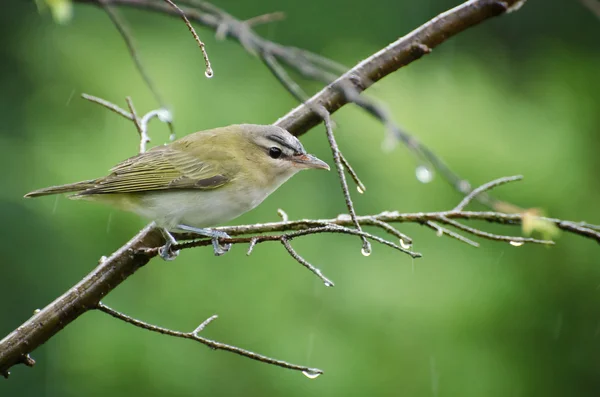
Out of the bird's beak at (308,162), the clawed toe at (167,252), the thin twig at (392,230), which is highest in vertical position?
the bird's beak at (308,162)

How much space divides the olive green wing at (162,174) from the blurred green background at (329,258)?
1195 millimetres

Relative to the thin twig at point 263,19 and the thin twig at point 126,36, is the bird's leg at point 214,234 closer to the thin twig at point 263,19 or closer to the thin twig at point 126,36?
the thin twig at point 126,36

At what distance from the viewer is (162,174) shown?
2594 mm

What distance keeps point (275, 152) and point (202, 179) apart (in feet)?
0.81

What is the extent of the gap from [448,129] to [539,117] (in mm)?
698

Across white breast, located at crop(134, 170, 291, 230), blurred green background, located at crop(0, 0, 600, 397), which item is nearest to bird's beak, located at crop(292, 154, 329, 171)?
white breast, located at crop(134, 170, 291, 230)

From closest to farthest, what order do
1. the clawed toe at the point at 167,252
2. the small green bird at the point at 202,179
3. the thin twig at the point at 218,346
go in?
the thin twig at the point at 218,346
the clawed toe at the point at 167,252
the small green bird at the point at 202,179

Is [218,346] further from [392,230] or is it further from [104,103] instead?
[104,103]

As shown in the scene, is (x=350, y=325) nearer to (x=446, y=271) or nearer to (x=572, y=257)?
(x=446, y=271)

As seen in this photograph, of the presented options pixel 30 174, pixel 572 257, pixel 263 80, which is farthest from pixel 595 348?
pixel 30 174

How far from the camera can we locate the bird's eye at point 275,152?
98.9 inches

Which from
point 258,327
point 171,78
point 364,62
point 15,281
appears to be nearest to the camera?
point 364,62

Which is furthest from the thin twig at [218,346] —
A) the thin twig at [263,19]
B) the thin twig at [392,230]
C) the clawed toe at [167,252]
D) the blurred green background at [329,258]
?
the blurred green background at [329,258]

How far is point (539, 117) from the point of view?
454cm
